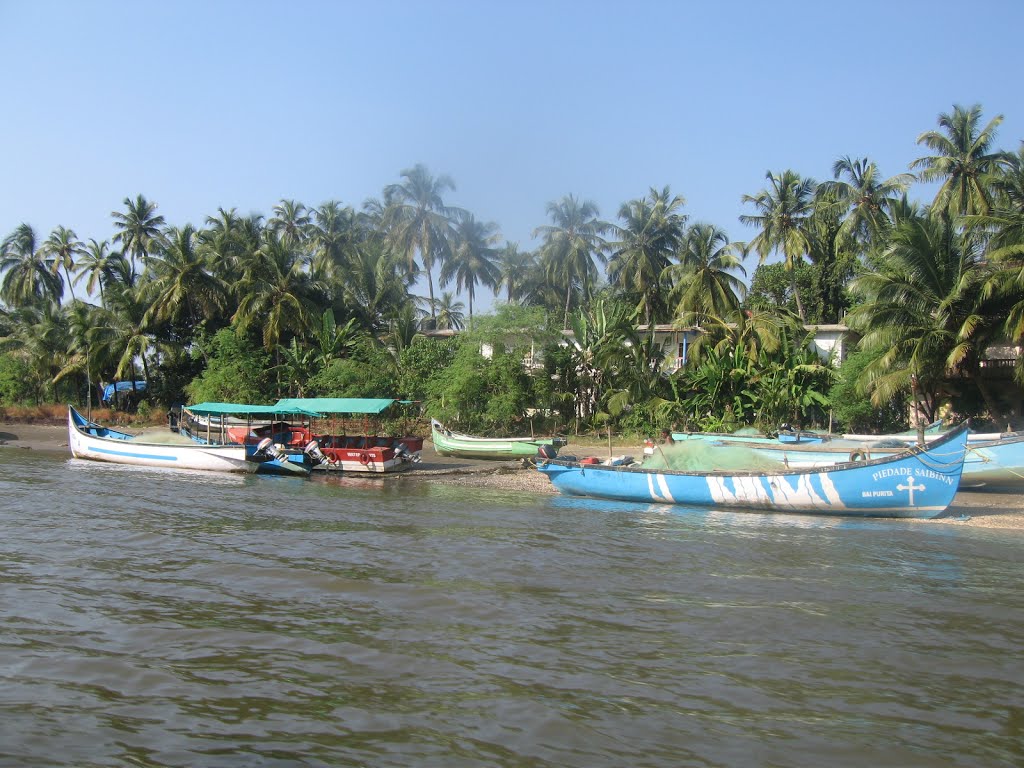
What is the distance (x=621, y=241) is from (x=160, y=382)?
2729 cm

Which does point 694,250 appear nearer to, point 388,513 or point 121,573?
point 388,513

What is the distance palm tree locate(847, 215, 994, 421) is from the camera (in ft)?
83.3

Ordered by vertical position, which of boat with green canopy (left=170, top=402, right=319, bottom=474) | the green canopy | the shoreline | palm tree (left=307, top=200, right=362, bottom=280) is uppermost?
palm tree (left=307, top=200, right=362, bottom=280)

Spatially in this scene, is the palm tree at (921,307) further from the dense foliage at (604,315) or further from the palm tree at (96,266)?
the palm tree at (96,266)

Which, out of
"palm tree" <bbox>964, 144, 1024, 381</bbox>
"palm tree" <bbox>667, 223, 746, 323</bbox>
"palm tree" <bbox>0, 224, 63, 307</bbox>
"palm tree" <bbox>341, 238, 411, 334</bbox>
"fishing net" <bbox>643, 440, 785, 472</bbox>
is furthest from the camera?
"palm tree" <bbox>0, 224, 63, 307</bbox>

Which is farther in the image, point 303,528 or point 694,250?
point 694,250

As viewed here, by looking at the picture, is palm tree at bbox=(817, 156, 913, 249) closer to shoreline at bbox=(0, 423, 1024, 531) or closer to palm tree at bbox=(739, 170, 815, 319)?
palm tree at bbox=(739, 170, 815, 319)

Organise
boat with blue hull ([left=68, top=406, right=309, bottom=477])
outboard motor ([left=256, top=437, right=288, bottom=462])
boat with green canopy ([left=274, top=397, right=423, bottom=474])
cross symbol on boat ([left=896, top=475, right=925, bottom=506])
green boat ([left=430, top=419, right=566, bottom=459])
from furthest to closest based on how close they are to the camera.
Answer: green boat ([left=430, top=419, right=566, bottom=459]) < boat with blue hull ([left=68, top=406, right=309, bottom=477]) < outboard motor ([left=256, top=437, right=288, bottom=462]) < boat with green canopy ([left=274, top=397, right=423, bottom=474]) < cross symbol on boat ([left=896, top=475, right=925, bottom=506])

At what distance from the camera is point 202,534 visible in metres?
14.7

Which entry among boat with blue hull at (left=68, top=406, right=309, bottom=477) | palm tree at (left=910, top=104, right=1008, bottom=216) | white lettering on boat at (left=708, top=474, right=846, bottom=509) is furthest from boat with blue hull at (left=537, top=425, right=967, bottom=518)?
palm tree at (left=910, top=104, right=1008, bottom=216)

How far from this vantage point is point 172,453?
27172 millimetres

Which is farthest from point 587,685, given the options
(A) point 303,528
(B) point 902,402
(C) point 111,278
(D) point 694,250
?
(C) point 111,278

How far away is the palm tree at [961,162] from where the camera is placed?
3441 cm

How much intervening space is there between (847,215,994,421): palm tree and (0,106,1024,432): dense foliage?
7cm
